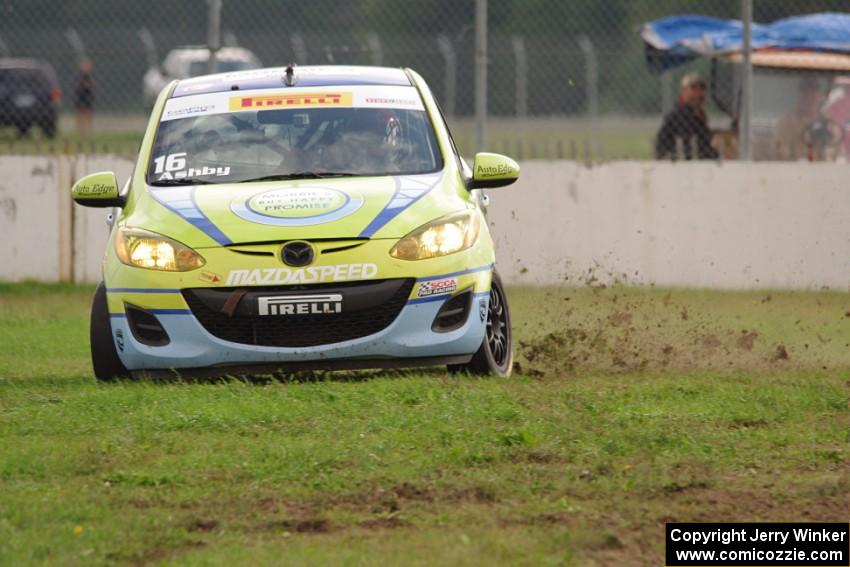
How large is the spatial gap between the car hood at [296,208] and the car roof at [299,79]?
0.97 m

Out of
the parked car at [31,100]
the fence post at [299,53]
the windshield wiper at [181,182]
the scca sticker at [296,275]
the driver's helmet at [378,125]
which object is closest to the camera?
the scca sticker at [296,275]

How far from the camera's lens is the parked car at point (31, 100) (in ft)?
54.6

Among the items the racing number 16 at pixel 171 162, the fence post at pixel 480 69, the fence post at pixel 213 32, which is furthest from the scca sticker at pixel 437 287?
the fence post at pixel 213 32

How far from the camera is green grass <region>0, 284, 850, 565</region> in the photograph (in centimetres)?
491

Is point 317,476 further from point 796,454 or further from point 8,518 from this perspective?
point 796,454

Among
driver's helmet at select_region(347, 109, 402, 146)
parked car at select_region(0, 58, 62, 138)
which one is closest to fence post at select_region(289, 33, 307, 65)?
parked car at select_region(0, 58, 62, 138)

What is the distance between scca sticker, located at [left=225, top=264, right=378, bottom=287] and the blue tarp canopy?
32.8 ft

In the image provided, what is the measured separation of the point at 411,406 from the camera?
705cm

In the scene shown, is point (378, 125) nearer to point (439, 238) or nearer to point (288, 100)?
point (288, 100)

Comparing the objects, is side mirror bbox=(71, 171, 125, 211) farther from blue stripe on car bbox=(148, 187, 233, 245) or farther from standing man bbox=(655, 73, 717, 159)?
standing man bbox=(655, 73, 717, 159)

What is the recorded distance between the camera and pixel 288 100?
884 cm

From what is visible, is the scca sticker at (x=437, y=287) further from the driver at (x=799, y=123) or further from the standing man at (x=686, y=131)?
the driver at (x=799, y=123)

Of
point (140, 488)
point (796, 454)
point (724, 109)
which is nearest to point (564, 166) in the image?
point (724, 109)

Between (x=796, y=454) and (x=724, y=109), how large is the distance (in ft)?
36.5
